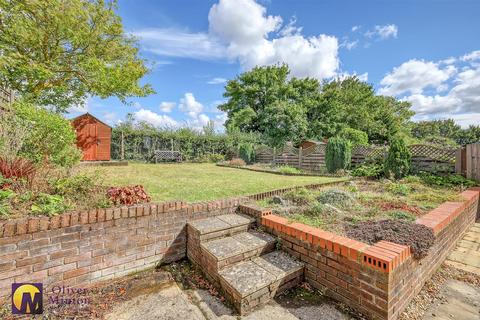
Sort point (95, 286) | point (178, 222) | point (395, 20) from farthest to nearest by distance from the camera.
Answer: point (395, 20) < point (178, 222) < point (95, 286)

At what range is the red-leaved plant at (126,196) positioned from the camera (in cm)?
287

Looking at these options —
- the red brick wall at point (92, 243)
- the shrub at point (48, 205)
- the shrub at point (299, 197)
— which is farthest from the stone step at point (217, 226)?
the shrub at point (48, 205)

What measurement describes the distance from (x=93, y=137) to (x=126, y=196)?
38.6ft

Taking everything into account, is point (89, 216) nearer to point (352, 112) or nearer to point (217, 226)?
point (217, 226)

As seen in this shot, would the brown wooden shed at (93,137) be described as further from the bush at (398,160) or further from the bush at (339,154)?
the bush at (398,160)

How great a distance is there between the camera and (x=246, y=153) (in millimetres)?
16328

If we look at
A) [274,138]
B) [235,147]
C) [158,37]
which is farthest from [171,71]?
[274,138]

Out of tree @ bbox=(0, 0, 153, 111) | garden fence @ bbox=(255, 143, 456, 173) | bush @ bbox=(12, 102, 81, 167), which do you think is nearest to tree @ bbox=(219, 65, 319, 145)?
garden fence @ bbox=(255, 143, 456, 173)

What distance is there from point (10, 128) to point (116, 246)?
113 inches

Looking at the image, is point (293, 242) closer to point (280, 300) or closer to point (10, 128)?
point (280, 300)

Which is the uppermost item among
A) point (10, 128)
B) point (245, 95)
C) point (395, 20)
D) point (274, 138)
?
point (245, 95)

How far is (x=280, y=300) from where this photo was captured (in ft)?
7.16

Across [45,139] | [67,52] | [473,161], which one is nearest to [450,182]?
[473,161]

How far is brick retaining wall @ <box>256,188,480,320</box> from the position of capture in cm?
186
